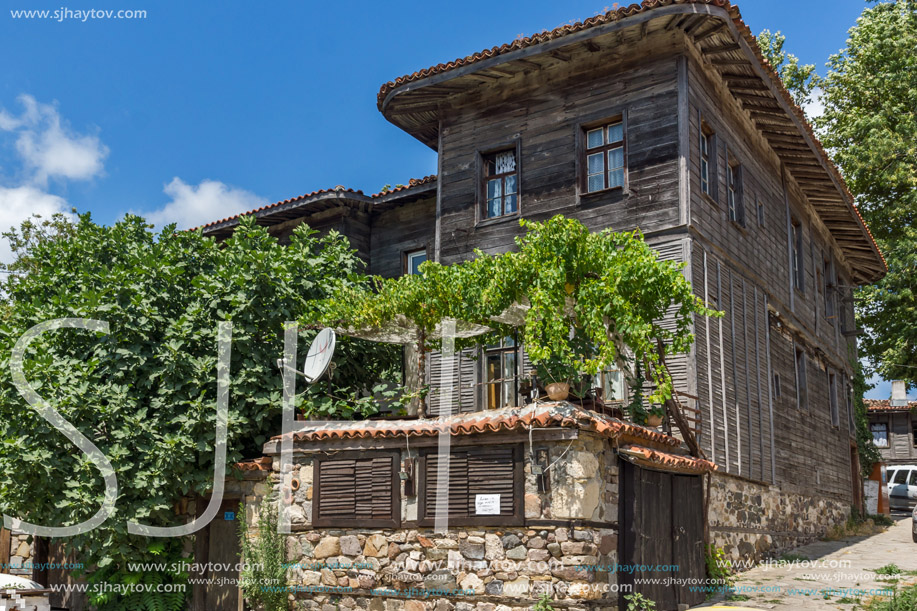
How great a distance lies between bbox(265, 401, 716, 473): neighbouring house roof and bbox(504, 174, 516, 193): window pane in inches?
222

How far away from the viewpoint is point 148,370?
12461 millimetres

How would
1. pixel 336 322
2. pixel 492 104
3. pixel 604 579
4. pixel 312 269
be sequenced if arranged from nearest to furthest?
pixel 604 579, pixel 336 322, pixel 312 269, pixel 492 104

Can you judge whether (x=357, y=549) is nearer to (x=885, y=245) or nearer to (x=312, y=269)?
(x=312, y=269)

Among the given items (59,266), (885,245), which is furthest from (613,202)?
(885,245)

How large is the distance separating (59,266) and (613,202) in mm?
8981

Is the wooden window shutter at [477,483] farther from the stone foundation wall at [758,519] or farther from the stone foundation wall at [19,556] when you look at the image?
the stone foundation wall at [19,556]

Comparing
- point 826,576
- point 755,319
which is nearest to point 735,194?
point 755,319

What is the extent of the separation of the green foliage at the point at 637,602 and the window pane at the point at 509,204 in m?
7.52

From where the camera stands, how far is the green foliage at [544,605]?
9336 mm

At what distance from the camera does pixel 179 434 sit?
12109 millimetres

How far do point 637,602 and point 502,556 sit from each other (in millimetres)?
1617

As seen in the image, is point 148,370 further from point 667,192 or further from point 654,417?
point 667,192

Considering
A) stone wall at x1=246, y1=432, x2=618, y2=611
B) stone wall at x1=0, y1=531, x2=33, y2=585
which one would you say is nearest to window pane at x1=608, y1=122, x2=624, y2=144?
stone wall at x1=246, y1=432, x2=618, y2=611

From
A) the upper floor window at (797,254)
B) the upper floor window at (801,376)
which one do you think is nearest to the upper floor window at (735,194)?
the upper floor window at (797,254)
